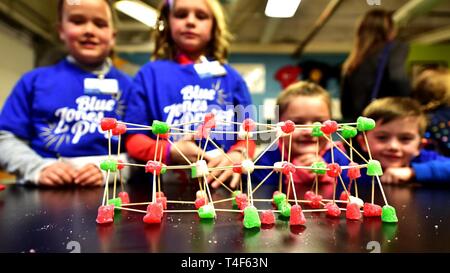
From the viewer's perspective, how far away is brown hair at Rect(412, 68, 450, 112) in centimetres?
102

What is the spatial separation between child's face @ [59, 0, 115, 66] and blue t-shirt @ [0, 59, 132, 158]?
37 millimetres

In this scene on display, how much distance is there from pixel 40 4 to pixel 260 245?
760 mm

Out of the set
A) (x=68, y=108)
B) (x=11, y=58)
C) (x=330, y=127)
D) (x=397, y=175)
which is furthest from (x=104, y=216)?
(x=11, y=58)

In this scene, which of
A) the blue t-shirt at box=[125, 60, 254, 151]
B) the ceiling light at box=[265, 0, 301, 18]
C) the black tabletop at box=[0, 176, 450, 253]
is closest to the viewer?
the black tabletop at box=[0, 176, 450, 253]

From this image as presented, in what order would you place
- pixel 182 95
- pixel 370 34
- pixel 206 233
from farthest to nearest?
pixel 370 34, pixel 182 95, pixel 206 233

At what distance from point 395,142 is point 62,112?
709 mm

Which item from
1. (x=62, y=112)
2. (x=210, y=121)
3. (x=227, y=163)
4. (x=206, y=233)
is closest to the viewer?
(x=206, y=233)

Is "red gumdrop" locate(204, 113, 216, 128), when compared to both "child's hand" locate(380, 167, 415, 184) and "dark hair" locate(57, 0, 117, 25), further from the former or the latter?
"child's hand" locate(380, 167, 415, 184)

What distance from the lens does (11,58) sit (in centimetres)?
106

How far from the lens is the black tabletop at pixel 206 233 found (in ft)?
0.92

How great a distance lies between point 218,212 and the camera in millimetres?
420

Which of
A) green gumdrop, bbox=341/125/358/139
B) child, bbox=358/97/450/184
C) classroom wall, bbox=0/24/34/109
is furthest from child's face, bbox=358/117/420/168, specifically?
classroom wall, bbox=0/24/34/109

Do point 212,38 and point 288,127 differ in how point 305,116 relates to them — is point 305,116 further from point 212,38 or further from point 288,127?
point 288,127
